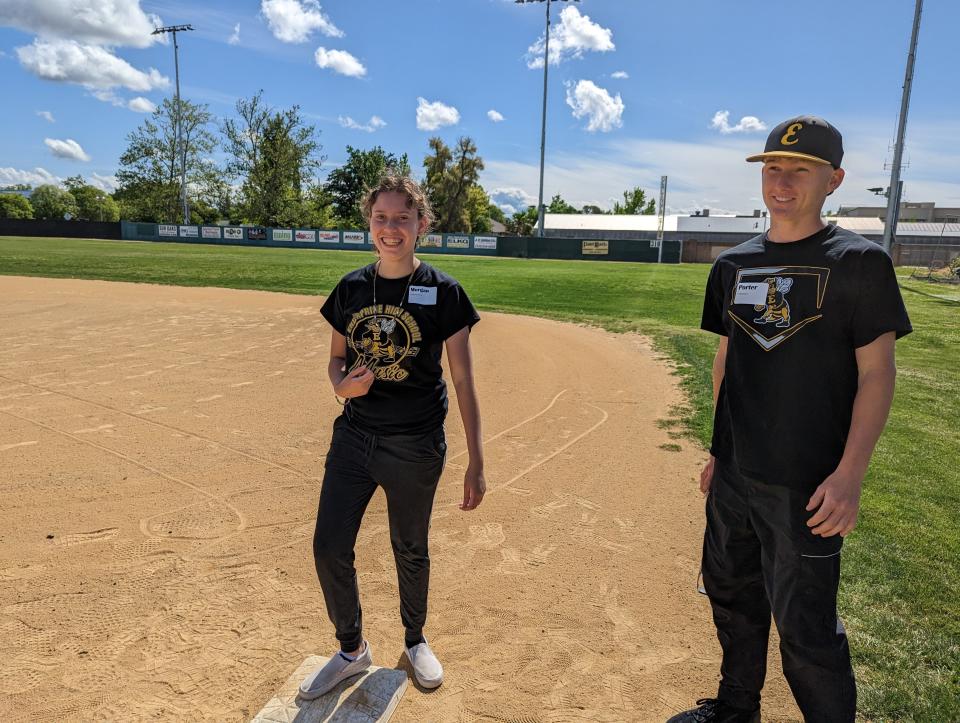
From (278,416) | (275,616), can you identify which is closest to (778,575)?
(275,616)

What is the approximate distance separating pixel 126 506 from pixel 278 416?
7.29ft

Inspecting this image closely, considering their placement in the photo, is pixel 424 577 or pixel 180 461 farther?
pixel 180 461

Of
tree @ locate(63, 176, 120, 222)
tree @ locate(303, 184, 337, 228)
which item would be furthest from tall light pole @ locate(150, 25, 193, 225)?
tree @ locate(63, 176, 120, 222)

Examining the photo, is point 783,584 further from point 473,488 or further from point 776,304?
point 473,488

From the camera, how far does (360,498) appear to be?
2.57 m

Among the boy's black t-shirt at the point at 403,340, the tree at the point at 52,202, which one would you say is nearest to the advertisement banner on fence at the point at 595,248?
the boy's black t-shirt at the point at 403,340

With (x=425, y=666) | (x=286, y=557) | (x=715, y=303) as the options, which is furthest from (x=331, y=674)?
(x=715, y=303)

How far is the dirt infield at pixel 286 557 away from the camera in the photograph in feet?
8.98

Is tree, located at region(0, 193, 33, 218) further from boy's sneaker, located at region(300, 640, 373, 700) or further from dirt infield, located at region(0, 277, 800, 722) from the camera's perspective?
boy's sneaker, located at region(300, 640, 373, 700)

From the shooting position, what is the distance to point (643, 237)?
211 feet

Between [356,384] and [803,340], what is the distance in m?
1.63

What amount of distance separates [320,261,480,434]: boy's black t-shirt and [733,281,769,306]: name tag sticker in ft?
3.41

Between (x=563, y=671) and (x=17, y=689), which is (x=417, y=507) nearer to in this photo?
(x=563, y=671)

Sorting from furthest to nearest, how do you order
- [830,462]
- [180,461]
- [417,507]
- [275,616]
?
[180,461] → [275,616] → [417,507] → [830,462]
